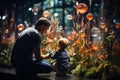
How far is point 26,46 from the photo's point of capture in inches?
195

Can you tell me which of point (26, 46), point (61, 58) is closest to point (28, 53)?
point (26, 46)

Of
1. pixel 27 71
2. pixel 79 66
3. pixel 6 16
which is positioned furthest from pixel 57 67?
pixel 6 16

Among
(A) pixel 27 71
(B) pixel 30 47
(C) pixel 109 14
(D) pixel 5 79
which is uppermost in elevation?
(C) pixel 109 14

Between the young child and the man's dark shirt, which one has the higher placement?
the man's dark shirt

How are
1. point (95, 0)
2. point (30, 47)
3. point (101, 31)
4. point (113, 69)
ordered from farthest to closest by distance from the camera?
point (95, 0) → point (101, 31) → point (113, 69) → point (30, 47)

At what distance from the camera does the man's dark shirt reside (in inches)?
193

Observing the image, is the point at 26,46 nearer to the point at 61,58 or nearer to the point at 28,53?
the point at 28,53

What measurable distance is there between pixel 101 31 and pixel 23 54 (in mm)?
2930

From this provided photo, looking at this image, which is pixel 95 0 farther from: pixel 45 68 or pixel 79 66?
pixel 45 68

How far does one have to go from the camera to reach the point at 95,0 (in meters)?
10.4

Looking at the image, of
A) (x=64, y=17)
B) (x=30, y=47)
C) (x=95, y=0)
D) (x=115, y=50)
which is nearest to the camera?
(x=30, y=47)

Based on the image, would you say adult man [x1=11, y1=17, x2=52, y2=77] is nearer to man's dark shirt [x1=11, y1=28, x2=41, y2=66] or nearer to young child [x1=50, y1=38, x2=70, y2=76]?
man's dark shirt [x1=11, y1=28, x2=41, y2=66]

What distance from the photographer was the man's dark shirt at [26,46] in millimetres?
4914

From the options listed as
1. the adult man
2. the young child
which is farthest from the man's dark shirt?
the young child
